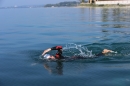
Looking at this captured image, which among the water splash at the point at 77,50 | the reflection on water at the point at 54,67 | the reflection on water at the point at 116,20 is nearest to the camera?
the reflection on water at the point at 54,67

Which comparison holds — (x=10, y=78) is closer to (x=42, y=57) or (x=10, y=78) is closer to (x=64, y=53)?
(x=42, y=57)

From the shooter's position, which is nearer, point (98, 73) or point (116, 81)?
point (116, 81)

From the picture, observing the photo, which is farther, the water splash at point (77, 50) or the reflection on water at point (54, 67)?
the water splash at point (77, 50)

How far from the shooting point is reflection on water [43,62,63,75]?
15237 mm

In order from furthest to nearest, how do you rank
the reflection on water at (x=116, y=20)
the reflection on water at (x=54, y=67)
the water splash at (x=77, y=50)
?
the reflection on water at (x=116, y=20) → the water splash at (x=77, y=50) → the reflection on water at (x=54, y=67)

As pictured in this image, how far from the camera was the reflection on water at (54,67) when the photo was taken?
15.2 m

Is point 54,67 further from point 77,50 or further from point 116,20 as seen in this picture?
point 116,20

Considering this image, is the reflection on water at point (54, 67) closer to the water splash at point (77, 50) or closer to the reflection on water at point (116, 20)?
the water splash at point (77, 50)

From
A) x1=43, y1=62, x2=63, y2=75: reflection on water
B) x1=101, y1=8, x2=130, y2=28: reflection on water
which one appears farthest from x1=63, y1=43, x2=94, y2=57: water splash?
x1=101, y1=8, x2=130, y2=28: reflection on water

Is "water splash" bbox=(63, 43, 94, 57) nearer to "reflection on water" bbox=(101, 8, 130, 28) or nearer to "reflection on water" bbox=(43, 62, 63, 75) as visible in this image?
"reflection on water" bbox=(43, 62, 63, 75)

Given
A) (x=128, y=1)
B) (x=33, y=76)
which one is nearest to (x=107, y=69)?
(x=33, y=76)

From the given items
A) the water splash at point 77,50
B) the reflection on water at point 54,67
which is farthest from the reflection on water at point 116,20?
the reflection on water at point 54,67

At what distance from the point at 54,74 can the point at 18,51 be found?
751 centimetres

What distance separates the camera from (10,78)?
14188 millimetres
